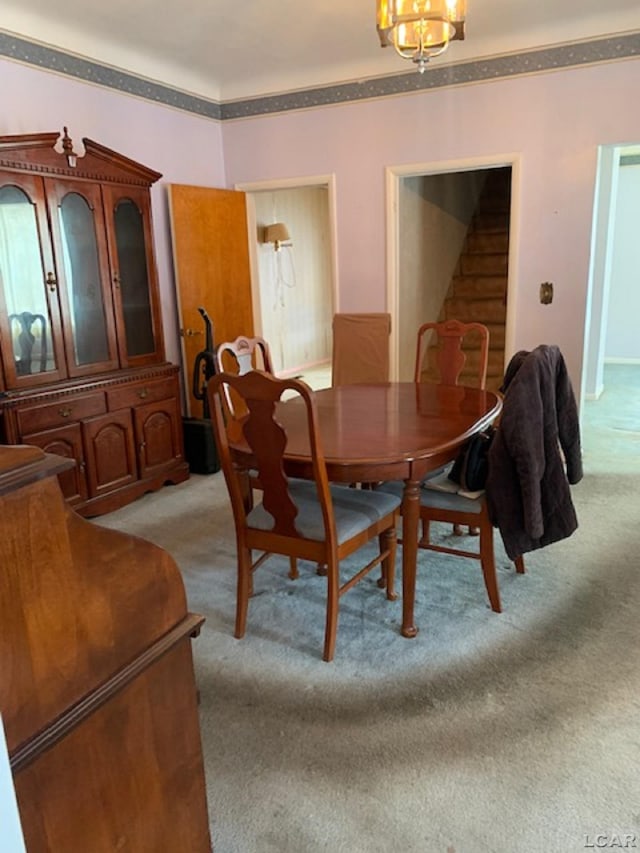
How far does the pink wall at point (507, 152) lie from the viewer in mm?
3707

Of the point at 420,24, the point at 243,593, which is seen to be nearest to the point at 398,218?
the point at 420,24

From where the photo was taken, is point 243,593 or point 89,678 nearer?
point 89,678

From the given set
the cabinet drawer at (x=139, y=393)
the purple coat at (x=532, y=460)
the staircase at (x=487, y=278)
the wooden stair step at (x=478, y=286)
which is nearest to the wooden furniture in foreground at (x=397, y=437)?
Answer: the purple coat at (x=532, y=460)

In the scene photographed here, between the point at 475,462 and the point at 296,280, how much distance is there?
5625 millimetres

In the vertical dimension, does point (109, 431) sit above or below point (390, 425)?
below

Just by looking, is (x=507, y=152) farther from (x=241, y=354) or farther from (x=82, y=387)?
(x=82, y=387)

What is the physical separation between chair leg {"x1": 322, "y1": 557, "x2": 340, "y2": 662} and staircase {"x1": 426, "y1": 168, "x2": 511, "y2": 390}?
3669mm

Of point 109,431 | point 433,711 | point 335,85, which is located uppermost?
point 335,85

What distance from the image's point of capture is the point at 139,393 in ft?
11.7

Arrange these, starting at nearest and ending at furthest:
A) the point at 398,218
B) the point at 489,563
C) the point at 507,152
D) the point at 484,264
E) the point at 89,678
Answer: the point at 89,678 < the point at 489,563 < the point at 507,152 < the point at 398,218 < the point at 484,264

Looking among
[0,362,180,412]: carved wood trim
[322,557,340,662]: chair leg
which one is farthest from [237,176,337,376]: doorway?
[322,557,340,662]: chair leg

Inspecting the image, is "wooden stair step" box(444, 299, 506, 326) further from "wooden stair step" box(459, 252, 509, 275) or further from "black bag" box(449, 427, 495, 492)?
"black bag" box(449, 427, 495, 492)

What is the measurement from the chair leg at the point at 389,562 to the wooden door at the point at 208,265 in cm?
240

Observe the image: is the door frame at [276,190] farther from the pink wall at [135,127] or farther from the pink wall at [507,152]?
the pink wall at [135,127]
